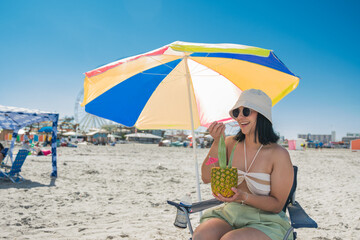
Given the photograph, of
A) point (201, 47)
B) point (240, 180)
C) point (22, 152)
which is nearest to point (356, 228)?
point (240, 180)

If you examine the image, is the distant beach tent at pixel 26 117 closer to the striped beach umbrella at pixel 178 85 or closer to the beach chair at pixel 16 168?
the beach chair at pixel 16 168

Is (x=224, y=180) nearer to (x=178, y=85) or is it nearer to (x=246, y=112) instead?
(x=246, y=112)

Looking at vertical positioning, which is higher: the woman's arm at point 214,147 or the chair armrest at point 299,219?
the woman's arm at point 214,147

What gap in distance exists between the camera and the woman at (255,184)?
160 centimetres

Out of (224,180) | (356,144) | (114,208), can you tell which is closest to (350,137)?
(356,144)

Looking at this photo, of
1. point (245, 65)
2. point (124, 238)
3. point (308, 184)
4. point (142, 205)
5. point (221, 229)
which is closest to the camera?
point (221, 229)

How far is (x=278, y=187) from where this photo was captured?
168 cm

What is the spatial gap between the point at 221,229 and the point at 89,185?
234 inches

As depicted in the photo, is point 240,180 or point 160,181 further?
point 160,181

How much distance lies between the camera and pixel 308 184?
7.70 meters

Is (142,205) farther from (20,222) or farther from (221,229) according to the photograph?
(221,229)

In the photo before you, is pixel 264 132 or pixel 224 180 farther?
pixel 264 132

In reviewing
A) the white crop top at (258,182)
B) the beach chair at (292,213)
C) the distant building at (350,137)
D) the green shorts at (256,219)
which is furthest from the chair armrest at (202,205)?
the distant building at (350,137)

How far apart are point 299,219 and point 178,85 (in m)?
1.71
